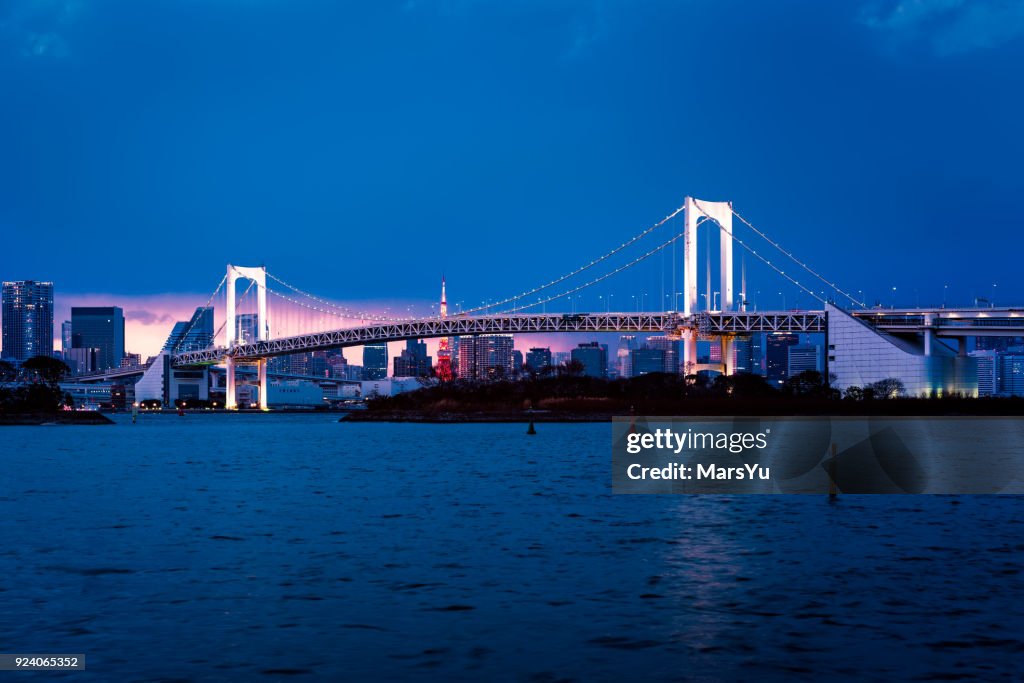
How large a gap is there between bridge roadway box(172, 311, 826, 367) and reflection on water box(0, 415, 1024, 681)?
55.1 m

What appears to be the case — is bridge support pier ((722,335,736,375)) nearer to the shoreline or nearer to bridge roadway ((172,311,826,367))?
bridge roadway ((172,311,826,367))

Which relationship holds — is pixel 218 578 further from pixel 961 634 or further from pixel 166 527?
pixel 961 634

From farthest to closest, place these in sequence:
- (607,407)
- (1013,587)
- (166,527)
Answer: (607,407) → (166,527) → (1013,587)

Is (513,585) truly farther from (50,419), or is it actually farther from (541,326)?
(50,419)

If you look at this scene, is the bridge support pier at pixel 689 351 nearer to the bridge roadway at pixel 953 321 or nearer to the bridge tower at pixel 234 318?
the bridge roadway at pixel 953 321

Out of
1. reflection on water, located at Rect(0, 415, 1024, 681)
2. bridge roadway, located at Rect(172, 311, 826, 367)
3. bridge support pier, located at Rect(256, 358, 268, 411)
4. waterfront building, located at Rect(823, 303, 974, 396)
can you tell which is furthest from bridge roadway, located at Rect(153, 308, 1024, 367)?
reflection on water, located at Rect(0, 415, 1024, 681)

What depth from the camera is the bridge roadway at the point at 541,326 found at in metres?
73.7

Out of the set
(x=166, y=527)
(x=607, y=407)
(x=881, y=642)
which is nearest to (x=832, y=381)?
(x=607, y=407)

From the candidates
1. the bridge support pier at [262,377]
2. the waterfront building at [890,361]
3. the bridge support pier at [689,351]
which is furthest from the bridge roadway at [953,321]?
the bridge support pier at [262,377]

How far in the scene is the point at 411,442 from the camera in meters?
46.7

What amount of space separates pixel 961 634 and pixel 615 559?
4363 mm

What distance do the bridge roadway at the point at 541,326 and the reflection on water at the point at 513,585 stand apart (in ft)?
181

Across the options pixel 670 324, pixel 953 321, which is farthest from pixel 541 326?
pixel 953 321

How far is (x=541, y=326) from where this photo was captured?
82500 mm
